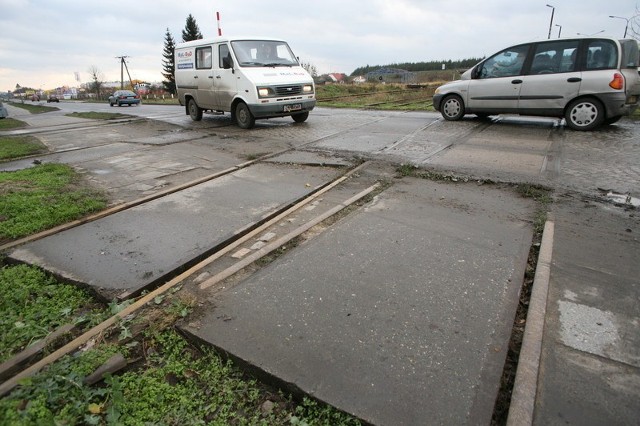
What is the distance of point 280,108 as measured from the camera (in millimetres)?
10344

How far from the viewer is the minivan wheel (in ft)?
34.0

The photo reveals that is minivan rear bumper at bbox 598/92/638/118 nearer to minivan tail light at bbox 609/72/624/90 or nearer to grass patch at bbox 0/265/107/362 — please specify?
minivan tail light at bbox 609/72/624/90

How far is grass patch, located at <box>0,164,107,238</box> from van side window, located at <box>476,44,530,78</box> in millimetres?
9010

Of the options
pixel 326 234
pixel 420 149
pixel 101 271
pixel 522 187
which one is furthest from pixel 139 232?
pixel 420 149

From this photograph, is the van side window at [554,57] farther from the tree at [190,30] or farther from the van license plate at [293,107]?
the tree at [190,30]

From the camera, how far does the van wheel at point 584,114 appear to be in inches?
325

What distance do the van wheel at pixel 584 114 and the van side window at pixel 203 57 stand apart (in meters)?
9.44

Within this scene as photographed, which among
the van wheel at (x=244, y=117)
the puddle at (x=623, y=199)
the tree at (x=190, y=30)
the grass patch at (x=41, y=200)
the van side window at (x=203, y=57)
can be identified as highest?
the tree at (x=190, y=30)

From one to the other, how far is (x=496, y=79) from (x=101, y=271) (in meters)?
9.43

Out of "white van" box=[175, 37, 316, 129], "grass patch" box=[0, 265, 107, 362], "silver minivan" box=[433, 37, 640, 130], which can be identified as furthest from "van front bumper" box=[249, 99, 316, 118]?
"grass patch" box=[0, 265, 107, 362]

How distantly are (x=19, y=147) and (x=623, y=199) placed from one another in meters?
12.1

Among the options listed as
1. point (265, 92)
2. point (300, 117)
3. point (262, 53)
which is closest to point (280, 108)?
point (265, 92)

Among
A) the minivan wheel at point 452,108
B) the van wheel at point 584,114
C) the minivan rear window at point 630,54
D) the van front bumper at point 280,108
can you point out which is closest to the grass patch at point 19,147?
the van front bumper at point 280,108

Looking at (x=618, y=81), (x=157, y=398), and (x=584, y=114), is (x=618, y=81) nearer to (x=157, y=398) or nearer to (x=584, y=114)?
(x=584, y=114)
